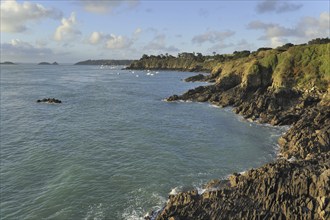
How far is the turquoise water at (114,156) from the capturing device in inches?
1316

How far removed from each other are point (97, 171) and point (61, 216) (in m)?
10.0

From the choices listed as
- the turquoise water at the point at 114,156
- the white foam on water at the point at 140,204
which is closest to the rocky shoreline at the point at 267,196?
the white foam on water at the point at 140,204

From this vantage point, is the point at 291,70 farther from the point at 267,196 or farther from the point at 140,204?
the point at 140,204

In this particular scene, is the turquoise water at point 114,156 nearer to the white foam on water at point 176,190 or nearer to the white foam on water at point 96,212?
the white foam on water at point 96,212

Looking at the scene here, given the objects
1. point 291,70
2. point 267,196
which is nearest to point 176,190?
point 267,196

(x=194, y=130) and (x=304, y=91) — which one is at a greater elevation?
(x=304, y=91)

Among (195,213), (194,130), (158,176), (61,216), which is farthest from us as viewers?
(194,130)

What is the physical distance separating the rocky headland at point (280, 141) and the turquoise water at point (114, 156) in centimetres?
421

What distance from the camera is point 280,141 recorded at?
49.8 metres

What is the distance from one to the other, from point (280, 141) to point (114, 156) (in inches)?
952

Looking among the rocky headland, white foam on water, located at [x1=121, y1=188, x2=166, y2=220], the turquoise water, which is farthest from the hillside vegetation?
white foam on water, located at [x1=121, y1=188, x2=166, y2=220]

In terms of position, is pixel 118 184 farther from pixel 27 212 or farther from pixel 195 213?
pixel 195 213

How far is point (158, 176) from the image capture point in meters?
38.8

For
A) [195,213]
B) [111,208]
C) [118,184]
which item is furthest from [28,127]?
[195,213]
